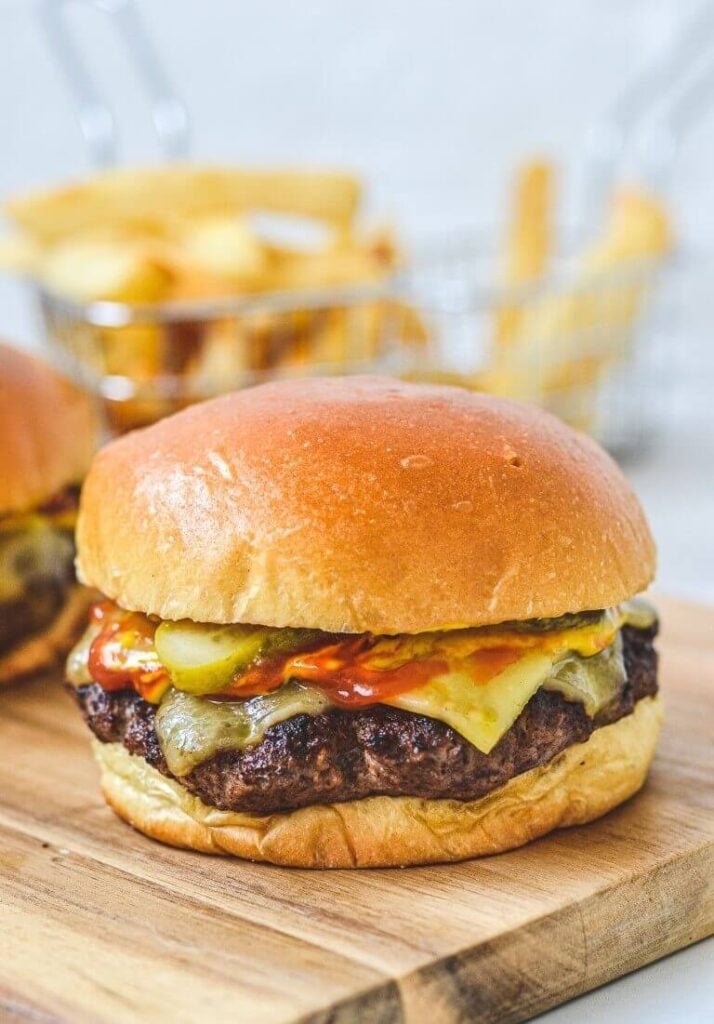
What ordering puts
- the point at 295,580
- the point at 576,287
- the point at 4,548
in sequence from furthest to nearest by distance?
1. the point at 576,287
2. the point at 4,548
3. the point at 295,580

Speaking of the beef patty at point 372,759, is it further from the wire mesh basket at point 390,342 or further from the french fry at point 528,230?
the french fry at point 528,230

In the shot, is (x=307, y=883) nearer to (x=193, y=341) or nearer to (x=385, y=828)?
(x=385, y=828)

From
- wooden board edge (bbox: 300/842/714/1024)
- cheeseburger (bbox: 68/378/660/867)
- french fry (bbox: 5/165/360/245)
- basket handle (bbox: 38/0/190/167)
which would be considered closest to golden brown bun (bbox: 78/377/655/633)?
cheeseburger (bbox: 68/378/660/867)

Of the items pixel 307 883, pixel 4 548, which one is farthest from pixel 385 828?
pixel 4 548

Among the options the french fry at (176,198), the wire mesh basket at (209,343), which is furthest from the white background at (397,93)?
the wire mesh basket at (209,343)

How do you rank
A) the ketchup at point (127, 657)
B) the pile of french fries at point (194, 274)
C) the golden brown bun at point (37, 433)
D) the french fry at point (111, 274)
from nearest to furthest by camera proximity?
the ketchup at point (127, 657) → the golden brown bun at point (37, 433) → the french fry at point (111, 274) → the pile of french fries at point (194, 274)

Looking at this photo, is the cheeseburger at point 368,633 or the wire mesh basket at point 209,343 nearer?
the cheeseburger at point 368,633

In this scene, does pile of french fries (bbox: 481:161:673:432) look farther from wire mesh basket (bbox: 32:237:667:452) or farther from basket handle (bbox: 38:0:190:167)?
basket handle (bbox: 38:0:190:167)

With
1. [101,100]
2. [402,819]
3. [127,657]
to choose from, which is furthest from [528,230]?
[402,819]
